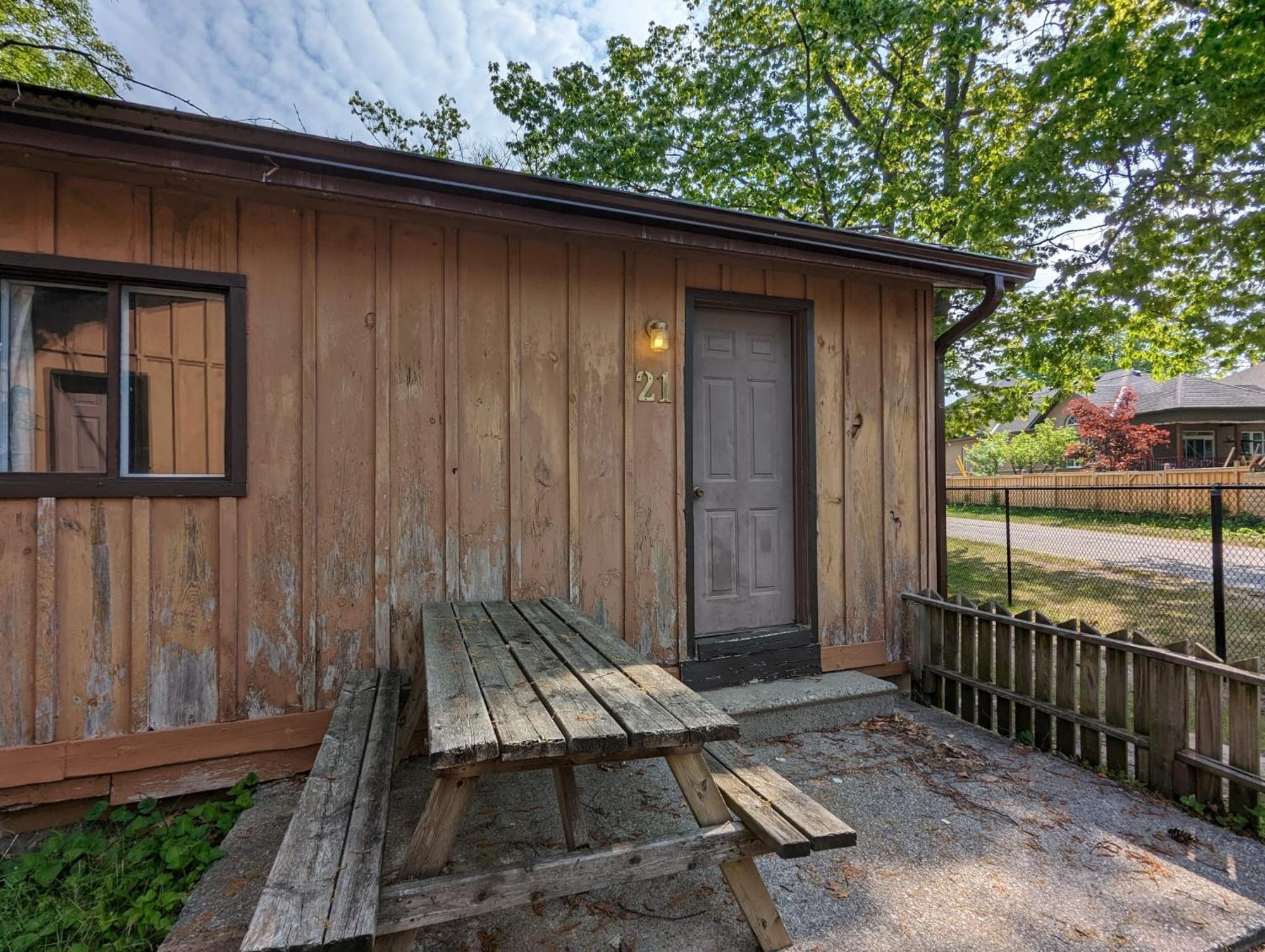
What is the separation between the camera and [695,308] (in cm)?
335

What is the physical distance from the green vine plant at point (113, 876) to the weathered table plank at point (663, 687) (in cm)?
147

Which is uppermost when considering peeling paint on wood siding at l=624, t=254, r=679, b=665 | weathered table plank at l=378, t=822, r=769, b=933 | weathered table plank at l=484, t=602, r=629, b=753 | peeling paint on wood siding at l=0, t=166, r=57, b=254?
peeling paint on wood siding at l=0, t=166, r=57, b=254

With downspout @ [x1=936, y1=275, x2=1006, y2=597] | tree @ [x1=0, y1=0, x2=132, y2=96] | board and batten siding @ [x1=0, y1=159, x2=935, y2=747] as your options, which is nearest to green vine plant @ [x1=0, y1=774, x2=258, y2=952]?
board and batten siding @ [x1=0, y1=159, x2=935, y2=747]

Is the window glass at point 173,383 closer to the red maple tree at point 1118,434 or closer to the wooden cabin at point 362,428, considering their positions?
the wooden cabin at point 362,428

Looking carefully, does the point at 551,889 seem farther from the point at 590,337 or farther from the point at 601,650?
the point at 590,337

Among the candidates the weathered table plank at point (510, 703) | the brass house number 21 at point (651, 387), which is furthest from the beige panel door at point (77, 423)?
the brass house number 21 at point (651, 387)

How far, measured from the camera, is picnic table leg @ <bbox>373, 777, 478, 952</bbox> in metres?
1.34

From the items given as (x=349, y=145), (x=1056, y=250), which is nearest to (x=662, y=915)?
(x=349, y=145)

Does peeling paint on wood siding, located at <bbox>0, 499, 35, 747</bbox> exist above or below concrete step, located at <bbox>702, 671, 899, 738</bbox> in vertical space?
above

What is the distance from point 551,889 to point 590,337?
2382 millimetres

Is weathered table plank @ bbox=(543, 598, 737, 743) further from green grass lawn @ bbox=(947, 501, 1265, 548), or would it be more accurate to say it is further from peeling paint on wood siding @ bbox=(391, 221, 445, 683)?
green grass lawn @ bbox=(947, 501, 1265, 548)

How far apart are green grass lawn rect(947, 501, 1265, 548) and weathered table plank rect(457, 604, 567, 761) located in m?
9.46

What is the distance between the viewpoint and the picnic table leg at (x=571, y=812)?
1844 millimetres

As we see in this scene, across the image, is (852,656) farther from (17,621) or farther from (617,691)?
(17,621)
